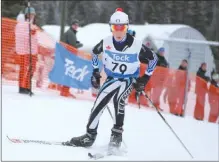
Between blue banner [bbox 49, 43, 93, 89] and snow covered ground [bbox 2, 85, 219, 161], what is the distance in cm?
49

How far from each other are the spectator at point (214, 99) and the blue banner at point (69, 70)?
3.34m

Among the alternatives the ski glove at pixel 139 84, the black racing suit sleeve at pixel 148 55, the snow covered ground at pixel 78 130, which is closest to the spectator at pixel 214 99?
the snow covered ground at pixel 78 130

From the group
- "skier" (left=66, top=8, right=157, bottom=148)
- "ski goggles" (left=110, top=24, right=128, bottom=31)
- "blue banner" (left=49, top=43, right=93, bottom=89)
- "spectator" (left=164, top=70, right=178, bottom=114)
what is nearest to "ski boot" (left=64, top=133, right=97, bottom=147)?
"skier" (left=66, top=8, right=157, bottom=148)

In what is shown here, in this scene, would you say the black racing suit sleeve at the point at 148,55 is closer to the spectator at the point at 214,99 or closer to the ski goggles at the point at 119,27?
the ski goggles at the point at 119,27

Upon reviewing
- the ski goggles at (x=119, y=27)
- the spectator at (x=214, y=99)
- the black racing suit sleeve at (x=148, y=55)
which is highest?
the ski goggles at (x=119, y=27)

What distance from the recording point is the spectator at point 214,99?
12.0 meters

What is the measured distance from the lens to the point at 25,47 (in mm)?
9812

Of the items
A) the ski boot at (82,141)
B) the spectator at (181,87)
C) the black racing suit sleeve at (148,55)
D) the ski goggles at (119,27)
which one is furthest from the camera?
the spectator at (181,87)

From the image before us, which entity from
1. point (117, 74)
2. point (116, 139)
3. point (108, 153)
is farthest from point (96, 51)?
point (108, 153)

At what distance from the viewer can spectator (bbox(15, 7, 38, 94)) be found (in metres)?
9.77

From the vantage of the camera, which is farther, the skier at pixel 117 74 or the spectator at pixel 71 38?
the spectator at pixel 71 38

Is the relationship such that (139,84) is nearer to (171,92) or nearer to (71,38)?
(71,38)

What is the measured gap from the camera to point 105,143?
6680 millimetres

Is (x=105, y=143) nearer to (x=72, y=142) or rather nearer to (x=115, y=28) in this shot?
(x=72, y=142)
